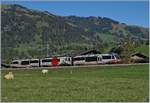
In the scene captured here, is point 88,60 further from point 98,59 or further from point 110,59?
point 110,59

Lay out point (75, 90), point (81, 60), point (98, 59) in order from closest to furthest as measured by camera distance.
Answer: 1. point (75, 90)
2. point (98, 59)
3. point (81, 60)

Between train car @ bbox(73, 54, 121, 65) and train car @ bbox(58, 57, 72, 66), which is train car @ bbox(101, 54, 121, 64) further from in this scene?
train car @ bbox(58, 57, 72, 66)

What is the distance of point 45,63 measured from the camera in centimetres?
12019

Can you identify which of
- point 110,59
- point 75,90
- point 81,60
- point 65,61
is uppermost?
point 110,59

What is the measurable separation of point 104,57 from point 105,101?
97860 mm

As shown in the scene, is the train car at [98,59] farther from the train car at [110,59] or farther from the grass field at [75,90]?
the grass field at [75,90]

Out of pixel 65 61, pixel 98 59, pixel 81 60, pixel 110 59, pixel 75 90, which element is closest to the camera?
pixel 75 90

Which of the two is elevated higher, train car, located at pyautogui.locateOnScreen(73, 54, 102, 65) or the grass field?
train car, located at pyautogui.locateOnScreen(73, 54, 102, 65)

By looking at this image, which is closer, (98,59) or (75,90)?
(75,90)

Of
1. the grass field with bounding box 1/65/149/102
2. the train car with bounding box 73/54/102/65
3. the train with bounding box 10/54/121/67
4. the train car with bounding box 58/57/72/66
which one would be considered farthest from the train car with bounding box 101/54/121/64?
the grass field with bounding box 1/65/149/102

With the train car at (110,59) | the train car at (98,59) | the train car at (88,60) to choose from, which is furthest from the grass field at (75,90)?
the train car at (88,60)

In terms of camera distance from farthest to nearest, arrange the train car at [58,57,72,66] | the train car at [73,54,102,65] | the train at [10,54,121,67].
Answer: the train car at [58,57,72,66]
the train car at [73,54,102,65]
the train at [10,54,121,67]

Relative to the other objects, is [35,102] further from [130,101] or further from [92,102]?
[130,101]

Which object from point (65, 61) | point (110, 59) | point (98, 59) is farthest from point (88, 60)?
point (110, 59)
